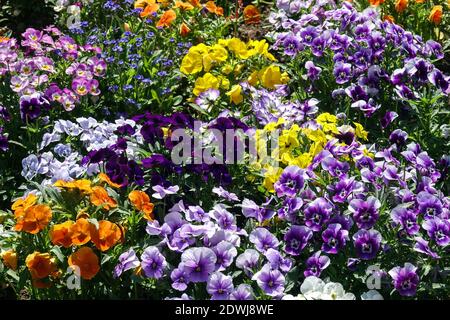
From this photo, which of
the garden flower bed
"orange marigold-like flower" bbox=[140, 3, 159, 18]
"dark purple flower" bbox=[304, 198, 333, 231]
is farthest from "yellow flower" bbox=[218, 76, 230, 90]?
"dark purple flower" bbox=[304, 198, 333, 231]

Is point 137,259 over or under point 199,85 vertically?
under

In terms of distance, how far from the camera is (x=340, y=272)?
11.1 ft

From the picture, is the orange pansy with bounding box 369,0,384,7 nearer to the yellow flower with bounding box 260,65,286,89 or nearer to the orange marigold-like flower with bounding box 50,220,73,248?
the yellow flower with bounding box 260,65,286,89

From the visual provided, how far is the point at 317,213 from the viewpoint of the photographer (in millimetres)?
3396

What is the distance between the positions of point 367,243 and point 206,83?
1545mm

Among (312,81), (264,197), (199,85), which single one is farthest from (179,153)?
(312,81)

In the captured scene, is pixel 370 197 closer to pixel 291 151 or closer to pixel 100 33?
pixel 291 151

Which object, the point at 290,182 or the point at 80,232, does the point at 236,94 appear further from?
the point at 80,232

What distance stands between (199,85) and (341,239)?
150 cm

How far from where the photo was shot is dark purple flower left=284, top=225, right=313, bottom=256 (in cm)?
337

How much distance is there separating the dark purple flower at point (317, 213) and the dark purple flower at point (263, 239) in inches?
6.1

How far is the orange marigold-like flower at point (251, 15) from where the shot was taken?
5.75 meters

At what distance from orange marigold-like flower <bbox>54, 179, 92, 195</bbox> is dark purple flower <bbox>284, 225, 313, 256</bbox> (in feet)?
2.77

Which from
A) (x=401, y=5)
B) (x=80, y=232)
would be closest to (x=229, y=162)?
(x=80, y=232)
